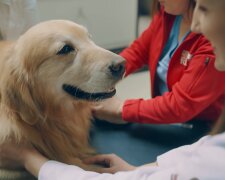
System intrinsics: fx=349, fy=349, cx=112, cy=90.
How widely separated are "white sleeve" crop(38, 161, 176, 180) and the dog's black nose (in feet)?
1.05

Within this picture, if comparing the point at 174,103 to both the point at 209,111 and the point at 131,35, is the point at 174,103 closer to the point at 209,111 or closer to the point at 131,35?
the point at 209,111

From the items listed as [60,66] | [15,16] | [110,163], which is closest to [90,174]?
[110,163]

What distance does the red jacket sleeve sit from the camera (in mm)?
1104

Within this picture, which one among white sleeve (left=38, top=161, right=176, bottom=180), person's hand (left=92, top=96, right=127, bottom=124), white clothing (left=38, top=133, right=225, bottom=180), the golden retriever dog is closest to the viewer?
white clothing (left=38, top=133, right=225, bottom=180)

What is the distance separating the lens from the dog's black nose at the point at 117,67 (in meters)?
1.04

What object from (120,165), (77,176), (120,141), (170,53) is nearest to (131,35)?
(170,53)

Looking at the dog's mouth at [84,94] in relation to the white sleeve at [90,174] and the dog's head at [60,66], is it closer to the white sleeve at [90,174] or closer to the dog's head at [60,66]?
the dog's head at [60,66]

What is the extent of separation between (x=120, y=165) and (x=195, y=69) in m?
0.39

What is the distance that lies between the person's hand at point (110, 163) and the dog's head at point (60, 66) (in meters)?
0.19

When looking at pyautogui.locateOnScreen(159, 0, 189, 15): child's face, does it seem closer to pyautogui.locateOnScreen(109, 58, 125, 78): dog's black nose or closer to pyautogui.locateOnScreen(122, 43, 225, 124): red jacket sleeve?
pyautogui.locateOnScreen(122, 43, 225, 124): red jacket sleeve

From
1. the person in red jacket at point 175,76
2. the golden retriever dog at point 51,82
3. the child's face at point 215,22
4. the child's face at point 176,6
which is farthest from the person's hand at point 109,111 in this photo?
the child's face at point 215,22

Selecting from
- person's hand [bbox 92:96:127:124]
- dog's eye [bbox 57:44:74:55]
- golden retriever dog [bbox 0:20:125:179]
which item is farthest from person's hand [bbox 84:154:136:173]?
dog's eye [bbox 57:44:74:55]

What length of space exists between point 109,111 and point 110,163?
0.81 ft

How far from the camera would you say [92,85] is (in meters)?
1.06
